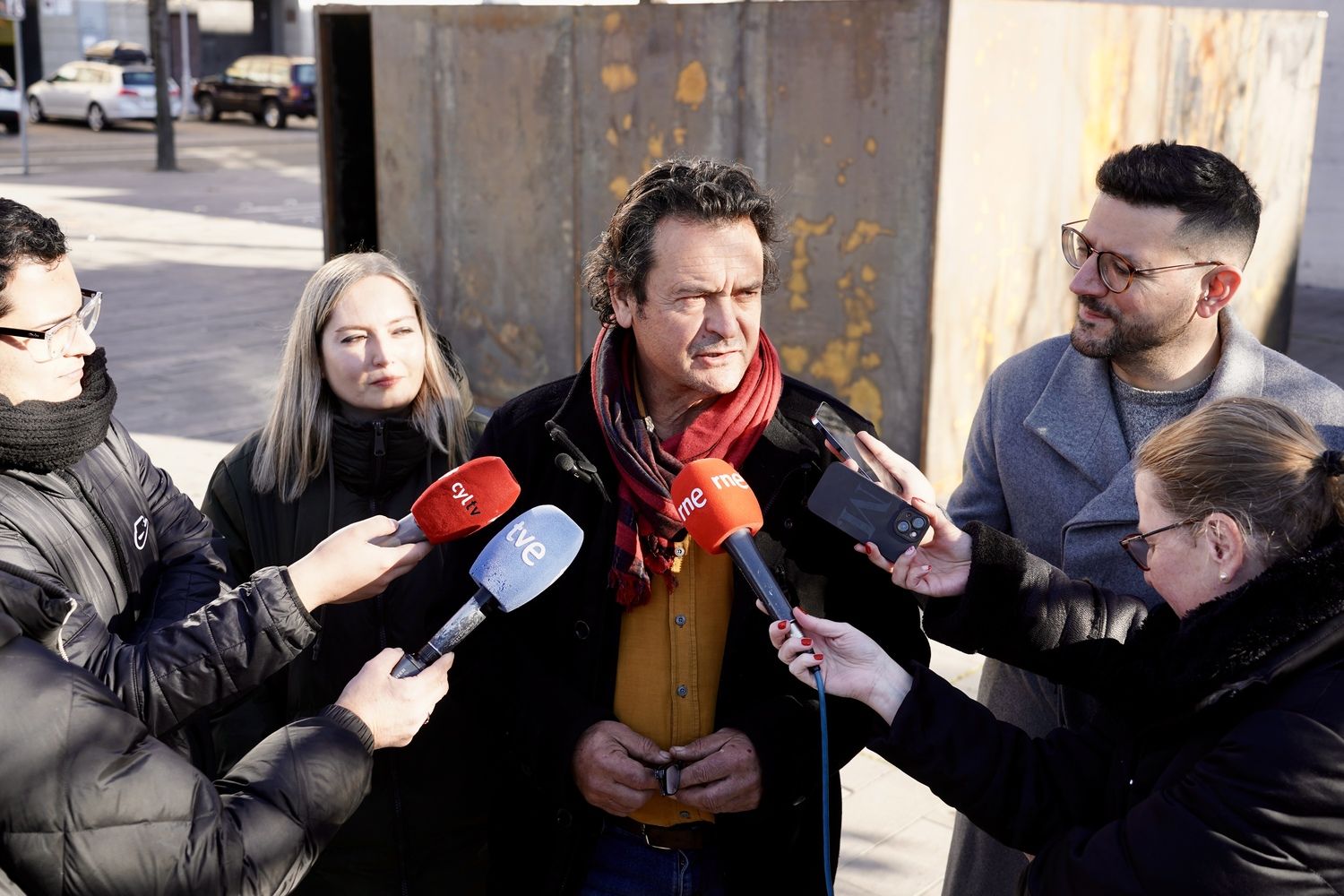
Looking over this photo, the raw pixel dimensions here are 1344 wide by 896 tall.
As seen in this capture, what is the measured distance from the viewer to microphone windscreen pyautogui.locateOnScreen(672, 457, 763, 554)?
2.10m

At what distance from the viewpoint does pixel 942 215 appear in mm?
5641

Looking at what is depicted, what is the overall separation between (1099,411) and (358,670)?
169 centimetres

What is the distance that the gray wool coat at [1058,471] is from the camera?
2.56 m

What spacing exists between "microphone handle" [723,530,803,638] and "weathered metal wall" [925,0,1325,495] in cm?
387

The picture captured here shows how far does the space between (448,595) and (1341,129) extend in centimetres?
1271

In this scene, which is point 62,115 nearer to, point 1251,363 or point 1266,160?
point 1266,160

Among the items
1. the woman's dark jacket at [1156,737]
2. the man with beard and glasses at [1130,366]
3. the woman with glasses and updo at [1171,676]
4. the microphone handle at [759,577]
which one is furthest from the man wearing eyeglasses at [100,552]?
the man with beard and glasses at [1130,366]

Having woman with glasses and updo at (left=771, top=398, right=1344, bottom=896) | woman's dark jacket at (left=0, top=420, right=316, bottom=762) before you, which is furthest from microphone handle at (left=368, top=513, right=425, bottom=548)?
woman with glasses and updo at (left=771, top=398, right=1344, bottom=896)

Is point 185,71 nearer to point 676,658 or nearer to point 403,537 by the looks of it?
point 403,537

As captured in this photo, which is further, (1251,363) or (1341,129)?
(1341,129)

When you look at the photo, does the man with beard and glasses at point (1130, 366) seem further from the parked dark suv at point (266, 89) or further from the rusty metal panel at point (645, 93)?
the parked dark suv at point (266, 89)

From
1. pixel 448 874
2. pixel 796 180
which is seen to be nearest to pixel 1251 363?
pixel 448 874

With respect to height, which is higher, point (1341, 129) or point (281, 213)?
point (1341, 129)

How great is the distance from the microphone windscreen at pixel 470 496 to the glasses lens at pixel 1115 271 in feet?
4.22
